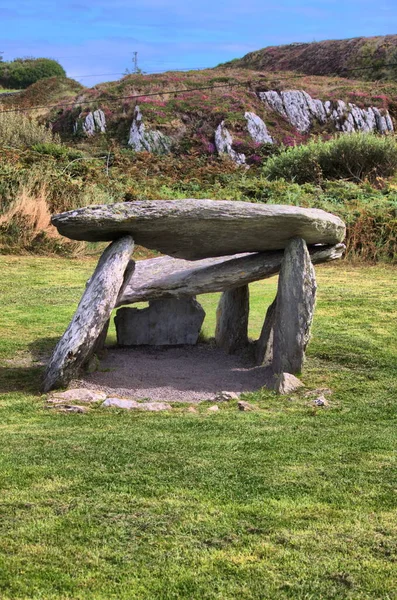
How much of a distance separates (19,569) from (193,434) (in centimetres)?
225

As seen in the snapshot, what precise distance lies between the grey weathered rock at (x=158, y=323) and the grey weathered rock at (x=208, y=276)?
713 millimetres

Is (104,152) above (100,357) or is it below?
above

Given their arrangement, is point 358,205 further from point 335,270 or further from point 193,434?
point 193,434

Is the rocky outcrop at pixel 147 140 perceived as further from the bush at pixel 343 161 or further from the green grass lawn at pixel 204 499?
the green grass lawn at pixel 204 499

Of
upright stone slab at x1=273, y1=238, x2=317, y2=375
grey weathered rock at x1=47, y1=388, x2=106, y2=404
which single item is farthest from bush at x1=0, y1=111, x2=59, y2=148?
grey weathered rock at x1=47, y1=388, x2=106, y2=404

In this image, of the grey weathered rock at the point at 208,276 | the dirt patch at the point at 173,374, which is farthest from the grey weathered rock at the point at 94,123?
the grey weathered rock at the point at 208,276

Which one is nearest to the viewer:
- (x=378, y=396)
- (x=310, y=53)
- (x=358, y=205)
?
(x=378, y=396)

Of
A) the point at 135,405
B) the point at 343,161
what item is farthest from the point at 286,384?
the point at 343,161

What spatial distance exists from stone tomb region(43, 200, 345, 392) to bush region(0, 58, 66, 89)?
181 feet

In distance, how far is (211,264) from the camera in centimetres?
809

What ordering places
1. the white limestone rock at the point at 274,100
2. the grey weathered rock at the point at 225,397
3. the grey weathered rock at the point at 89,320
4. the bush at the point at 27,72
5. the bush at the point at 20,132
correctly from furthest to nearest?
1. the bush at the point at 27,72
2. the white limestone rock at the point at 274,100
3. the bush at the point at 20,132
4. the grey weathered rock at the point at 89,320
5. the grey weathered rock at the point at 225,397

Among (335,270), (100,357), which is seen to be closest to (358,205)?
(335,270)

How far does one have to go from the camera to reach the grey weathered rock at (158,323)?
8.76m

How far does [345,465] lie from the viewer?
183 inches
